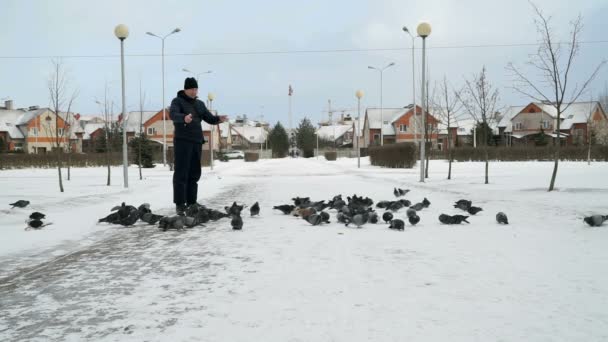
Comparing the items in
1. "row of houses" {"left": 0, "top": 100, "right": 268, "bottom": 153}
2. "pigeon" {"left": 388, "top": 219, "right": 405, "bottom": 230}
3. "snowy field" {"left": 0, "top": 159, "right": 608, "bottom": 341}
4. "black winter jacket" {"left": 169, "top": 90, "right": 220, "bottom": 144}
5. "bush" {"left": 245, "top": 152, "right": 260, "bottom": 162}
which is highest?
"row of houses" {"left": 0, "top": 100, "right": 268, "bottom": 153}

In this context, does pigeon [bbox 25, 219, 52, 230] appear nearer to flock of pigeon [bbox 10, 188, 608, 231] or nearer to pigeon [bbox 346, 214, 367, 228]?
flock of pigeon [bbox 10, 188, 608, 231]

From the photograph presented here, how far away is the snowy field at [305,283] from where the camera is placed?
8.52 feet

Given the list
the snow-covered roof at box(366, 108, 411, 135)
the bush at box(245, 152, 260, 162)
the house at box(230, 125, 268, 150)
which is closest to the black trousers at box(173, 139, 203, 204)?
the bush at box(245, 152, 260, 162)

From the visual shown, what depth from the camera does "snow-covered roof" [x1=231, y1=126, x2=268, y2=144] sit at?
4953 inches

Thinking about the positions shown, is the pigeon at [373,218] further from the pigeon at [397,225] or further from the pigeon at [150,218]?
the pigeon at [150,218]

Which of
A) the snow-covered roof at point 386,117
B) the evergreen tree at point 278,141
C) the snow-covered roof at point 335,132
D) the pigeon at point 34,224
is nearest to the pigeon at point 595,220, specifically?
the pigeon at point 34,224

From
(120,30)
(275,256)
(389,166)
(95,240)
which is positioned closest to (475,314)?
(275,256)

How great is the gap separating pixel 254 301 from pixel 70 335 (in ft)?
3.54

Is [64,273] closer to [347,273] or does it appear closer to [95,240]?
[95,240]

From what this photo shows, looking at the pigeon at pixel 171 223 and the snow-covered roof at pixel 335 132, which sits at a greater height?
the snow-covered roof at pixel 335 132

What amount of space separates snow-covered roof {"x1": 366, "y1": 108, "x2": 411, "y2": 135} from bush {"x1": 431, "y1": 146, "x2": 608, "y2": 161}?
3529 cm

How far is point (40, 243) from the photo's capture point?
5.49 m

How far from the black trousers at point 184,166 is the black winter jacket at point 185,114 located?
11 cm

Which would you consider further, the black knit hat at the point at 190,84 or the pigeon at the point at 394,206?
the pigeon at the point at 394,206
